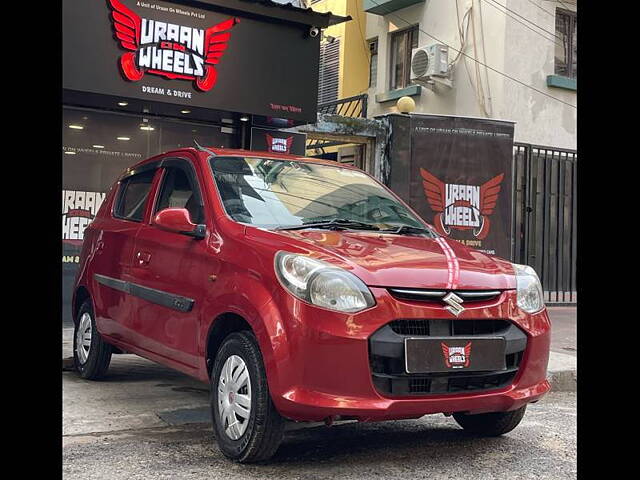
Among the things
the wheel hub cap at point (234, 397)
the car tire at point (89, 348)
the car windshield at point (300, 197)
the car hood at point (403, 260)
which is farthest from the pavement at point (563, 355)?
the car tire at point (89, 348)

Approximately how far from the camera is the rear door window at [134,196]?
5.85m

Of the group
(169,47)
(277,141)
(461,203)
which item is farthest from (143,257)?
(461,203)

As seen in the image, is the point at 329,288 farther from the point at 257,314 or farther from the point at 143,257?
the point at 143,257

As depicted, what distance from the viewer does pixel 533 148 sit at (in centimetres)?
1306

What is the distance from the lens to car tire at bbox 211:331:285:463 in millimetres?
3910

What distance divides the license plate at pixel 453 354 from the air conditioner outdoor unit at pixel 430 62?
11.8 m

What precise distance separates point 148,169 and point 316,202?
5.39 feet

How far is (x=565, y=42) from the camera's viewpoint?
1555cm

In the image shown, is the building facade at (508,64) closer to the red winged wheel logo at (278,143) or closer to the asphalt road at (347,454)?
the red winged wheel logo at (278,143)

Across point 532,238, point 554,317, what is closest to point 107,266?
point 554,317

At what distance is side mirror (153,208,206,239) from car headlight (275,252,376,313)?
102cm

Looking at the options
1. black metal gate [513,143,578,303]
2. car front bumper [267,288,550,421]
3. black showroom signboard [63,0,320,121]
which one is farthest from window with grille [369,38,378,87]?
car front bumper [267,288,550,421]

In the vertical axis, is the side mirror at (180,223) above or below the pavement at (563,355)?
above

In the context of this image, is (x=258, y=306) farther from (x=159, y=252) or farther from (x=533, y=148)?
(x=533, y=148)
